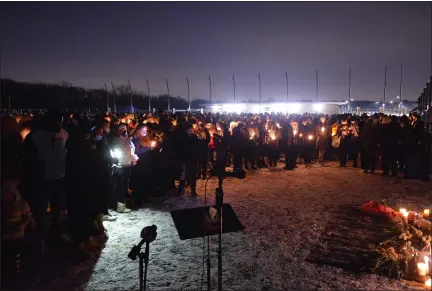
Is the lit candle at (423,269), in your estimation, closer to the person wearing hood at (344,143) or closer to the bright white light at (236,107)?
the person wearing hood at (344,143)

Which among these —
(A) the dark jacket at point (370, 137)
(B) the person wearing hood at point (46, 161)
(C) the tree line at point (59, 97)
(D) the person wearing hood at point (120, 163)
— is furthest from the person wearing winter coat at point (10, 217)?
(C) the tree line at point (59, 97)

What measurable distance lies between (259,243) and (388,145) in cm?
769

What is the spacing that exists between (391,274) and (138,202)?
566 centimetres

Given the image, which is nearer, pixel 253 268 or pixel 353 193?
pixel 253 268

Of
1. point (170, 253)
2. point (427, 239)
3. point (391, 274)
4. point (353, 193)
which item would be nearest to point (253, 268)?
point (170, 253)

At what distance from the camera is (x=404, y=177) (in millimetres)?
11586

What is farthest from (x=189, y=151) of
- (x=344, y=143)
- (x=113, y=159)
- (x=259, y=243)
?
(x=344, y=143)

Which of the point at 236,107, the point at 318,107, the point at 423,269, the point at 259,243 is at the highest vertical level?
the point at 236,107

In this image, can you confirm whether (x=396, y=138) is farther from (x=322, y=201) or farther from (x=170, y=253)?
(x=170, y=253)

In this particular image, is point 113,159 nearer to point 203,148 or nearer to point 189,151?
point 189,151

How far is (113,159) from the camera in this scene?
292 inches

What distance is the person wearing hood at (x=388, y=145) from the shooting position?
11703 millimetres

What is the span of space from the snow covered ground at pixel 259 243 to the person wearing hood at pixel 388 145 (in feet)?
3.93

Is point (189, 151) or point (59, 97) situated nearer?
point (189, 151)
